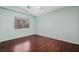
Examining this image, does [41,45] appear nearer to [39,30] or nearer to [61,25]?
[39,30]

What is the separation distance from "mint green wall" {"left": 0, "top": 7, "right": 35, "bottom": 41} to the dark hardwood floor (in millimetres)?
104

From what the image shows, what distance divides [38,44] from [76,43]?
824mm

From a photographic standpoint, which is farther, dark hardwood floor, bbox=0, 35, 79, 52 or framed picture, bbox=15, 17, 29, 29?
framed picture, bbox=15, 17, 29, 29

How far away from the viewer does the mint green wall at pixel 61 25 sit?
151 centimetres

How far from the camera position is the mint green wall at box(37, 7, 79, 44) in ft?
4.97

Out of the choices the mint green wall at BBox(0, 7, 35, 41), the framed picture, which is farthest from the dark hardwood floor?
the framed picture

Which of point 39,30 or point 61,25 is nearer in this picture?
point 61,25

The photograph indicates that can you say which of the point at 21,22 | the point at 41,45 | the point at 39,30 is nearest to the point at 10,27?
the point at 21,22

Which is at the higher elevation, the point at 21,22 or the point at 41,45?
the point at 21,22

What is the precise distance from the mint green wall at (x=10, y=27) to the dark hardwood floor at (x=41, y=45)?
0.10 meters

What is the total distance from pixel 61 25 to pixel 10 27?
1.12m

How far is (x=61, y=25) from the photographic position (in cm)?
158

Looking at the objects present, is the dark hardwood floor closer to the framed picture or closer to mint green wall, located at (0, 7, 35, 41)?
mint green wall, located at (0, 7, 35, 41)
